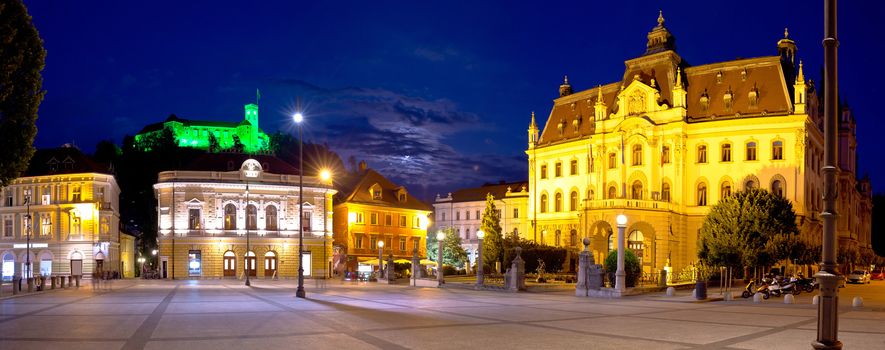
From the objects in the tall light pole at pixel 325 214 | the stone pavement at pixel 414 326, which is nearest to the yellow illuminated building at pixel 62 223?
the tall light pole at pixel 325 214

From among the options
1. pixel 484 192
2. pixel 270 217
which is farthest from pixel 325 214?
pixel 484 192

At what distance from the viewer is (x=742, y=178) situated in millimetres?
60125

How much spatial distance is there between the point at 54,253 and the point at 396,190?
35984 mm

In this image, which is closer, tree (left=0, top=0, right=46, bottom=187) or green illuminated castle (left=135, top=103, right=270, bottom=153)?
tree (left=0, top=0, right=46, bottom=187)

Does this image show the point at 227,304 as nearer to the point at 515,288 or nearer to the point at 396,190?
the point at 515,288

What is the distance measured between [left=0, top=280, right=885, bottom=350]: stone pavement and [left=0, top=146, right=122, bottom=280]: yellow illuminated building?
4909 centimetres

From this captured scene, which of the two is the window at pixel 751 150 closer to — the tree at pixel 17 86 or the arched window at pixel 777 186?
the arched window at pixel 777 186

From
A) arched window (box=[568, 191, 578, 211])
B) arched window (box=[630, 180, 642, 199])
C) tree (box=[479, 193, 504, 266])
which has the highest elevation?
arched window (box=[630, 180, 642, 199])

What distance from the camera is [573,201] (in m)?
70.6

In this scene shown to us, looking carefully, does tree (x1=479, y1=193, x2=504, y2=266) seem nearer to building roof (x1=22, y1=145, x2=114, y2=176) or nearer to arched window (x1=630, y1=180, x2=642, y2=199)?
arched window (x1=630, y1=180, x2=642, y2=199)

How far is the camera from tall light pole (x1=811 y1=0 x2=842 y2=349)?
30.2 feet

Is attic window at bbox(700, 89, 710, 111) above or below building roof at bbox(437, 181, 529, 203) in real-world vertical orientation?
above

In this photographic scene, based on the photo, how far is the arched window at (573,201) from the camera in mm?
70062

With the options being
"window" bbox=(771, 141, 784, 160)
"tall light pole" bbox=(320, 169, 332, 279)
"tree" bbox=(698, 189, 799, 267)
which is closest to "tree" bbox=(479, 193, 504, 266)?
"tall light pole" bbox=(320, 169, 332, 279)
